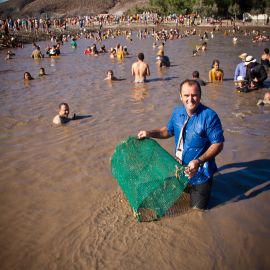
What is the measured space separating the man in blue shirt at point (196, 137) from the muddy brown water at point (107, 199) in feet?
1.65

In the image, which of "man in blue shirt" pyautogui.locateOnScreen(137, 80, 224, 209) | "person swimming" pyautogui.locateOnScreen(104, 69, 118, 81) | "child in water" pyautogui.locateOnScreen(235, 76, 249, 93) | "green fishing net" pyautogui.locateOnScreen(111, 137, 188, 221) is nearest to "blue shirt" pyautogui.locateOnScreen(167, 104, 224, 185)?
"man in blue shirt" pyautogui.locateOnScreen(137, 80, 224, 209)

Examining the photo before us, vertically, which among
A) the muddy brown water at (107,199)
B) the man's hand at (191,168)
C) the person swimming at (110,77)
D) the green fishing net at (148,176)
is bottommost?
the muddy brown water at (107,199)

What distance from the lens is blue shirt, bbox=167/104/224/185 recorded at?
337 cm

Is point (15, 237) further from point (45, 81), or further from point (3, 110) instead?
point (45, 81)

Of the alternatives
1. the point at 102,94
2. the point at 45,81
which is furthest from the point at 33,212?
the point at 45,81

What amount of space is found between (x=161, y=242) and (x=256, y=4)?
55.2 meters

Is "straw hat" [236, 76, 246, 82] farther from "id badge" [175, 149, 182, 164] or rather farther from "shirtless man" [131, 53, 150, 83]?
"id badge" [175, 149, 182, 164]

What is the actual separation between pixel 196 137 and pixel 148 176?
73cm

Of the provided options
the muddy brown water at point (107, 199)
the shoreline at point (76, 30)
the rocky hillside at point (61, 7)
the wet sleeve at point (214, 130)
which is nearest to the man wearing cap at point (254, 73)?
the muddy brown water at point (107, 199)

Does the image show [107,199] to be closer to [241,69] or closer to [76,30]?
[241,69]

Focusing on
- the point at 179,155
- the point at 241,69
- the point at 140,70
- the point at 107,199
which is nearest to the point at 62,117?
the point at 107,199

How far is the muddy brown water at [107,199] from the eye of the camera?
340 cm

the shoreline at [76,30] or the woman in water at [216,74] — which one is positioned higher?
the shoreline at [76,30]

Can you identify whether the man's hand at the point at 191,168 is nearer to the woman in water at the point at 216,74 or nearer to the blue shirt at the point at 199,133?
the blue shirt at the point at 199,133
